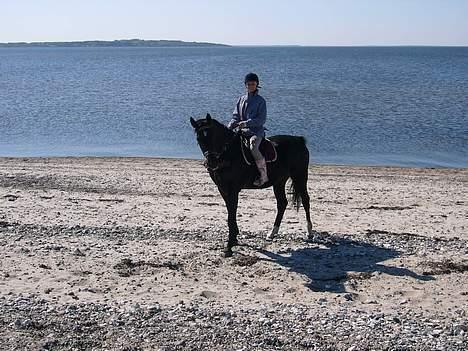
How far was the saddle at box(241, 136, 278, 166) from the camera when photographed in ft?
34.9

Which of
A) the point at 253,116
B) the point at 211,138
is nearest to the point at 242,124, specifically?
→ the point at 253,116

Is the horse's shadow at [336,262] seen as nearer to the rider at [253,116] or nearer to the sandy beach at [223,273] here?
the sandy beach at [223,273]

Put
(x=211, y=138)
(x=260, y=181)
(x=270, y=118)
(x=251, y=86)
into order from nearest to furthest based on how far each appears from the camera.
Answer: (x=211, y=138) → (x=251, y=86) → (x=260, y=181) → (x=270, y=118)

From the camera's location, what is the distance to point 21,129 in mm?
37531

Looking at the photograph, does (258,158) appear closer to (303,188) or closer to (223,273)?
(303,188)

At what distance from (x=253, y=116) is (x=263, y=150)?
0.68 m

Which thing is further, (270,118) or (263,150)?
(270,118)

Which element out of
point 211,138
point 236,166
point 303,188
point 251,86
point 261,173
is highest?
point 251,86

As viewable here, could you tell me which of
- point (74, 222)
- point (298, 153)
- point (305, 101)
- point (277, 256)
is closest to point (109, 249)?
point (74, 222)

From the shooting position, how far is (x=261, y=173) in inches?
426

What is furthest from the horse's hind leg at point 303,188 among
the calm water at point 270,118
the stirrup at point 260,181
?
the calm water at point 270,118

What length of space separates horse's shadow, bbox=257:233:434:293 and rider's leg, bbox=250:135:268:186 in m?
1.26

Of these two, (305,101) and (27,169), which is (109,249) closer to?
(27,169)

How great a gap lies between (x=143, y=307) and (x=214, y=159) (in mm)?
3127
